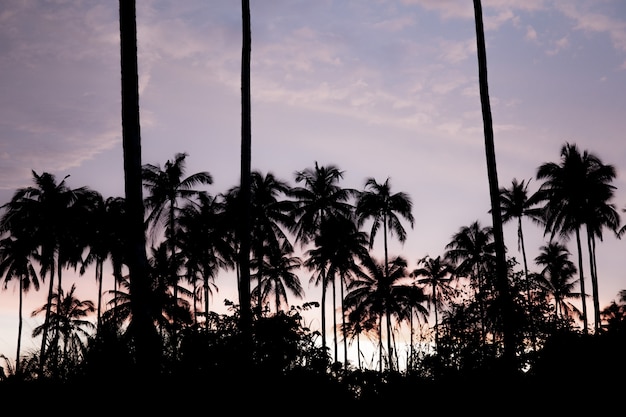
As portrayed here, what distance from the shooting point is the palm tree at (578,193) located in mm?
34312

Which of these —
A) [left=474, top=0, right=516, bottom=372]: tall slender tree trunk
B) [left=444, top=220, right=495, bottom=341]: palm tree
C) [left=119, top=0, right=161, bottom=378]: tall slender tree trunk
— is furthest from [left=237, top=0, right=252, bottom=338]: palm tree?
[left=444, top=220, right=495, bottom=341]: palm tree

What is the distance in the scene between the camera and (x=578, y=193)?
34469mm

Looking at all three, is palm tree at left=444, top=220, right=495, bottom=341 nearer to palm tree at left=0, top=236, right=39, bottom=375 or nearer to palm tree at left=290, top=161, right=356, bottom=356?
palm tree at left=290, top=161, right=356, bottom=356

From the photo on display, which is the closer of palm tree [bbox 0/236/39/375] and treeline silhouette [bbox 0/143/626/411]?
treeline silhouette [bbox 0/143/626/411]

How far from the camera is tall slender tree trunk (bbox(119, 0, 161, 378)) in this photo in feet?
23.5

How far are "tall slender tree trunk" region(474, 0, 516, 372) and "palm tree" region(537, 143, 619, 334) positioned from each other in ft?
80.8

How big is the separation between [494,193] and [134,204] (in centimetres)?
894

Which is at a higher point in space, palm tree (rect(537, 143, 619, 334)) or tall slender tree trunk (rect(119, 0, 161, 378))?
palm tree (rect(537, 143, 619, 334))

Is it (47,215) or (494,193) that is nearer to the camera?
(494,193)

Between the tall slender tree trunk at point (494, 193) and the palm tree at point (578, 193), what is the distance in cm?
2462

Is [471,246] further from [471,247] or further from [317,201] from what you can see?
[317,201]

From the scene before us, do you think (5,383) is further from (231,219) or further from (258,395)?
(231,219)

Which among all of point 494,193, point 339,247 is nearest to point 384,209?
point 339,247

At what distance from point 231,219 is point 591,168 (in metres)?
24.5
